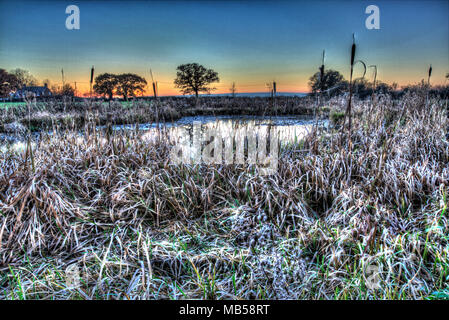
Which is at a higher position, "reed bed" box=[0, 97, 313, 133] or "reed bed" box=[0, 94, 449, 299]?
"reed bed" box=[0, 97, 313, 133]

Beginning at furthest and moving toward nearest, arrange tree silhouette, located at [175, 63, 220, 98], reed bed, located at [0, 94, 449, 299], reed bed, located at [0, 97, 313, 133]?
tree silhouette, located at [175, 63, 220, 98], reed bed, located at [0, 97, 313, 133], reed bed, located at [0, 94, 449, 299]

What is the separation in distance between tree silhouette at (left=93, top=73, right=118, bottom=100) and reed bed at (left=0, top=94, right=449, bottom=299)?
1289 millimetres

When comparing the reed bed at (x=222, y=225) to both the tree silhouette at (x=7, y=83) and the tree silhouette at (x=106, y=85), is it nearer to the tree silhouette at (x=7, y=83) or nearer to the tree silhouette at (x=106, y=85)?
the tree silhouette at (x=106, y=85)

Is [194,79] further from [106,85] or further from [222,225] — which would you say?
[222,225]

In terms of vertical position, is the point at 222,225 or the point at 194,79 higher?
the point at 194,79

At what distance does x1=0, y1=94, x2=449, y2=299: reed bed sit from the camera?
1.53 meters

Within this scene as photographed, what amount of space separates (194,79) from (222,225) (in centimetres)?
361

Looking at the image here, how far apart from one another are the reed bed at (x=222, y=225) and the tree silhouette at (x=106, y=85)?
1289mm

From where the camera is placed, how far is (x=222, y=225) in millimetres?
2219

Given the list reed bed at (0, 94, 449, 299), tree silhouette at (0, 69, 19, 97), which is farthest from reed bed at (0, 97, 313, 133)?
reed bed at (0, 94, 449, 299)

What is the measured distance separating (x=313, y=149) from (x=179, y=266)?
7.73ft

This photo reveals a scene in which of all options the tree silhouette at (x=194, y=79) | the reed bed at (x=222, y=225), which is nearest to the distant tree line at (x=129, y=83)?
the tree silhouette at (x=194, y=79)

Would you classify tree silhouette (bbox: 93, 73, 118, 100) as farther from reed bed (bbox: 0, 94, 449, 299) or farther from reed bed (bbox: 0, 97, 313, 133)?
reed bed (bbox: 0, 94, 449, 299)

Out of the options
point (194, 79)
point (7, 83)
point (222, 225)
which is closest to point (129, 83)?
point (194, 79)
